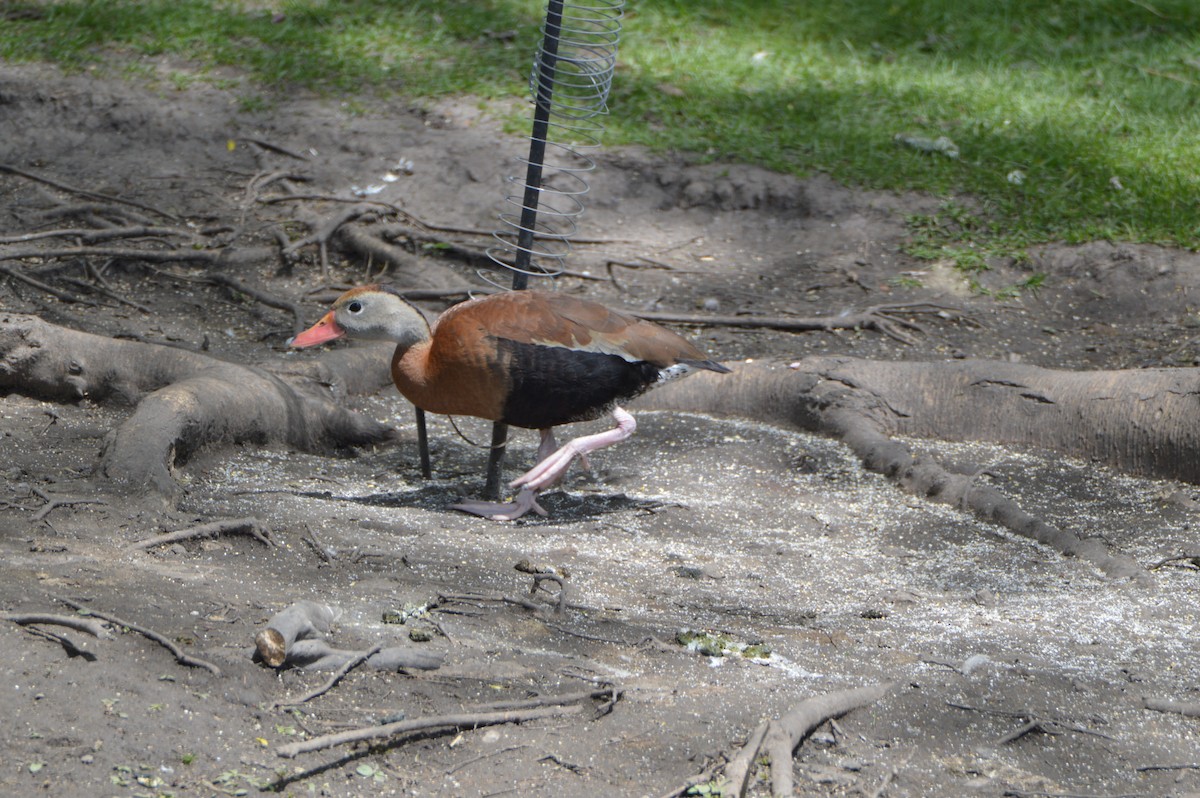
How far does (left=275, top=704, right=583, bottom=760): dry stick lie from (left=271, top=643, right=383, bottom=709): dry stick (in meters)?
0.15

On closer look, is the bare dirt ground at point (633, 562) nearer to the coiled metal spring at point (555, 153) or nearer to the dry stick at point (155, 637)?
the dry stick at point (155, 637)

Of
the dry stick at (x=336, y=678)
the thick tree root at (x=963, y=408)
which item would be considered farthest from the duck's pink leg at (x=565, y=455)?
the dry stick at (x=336, y=678)

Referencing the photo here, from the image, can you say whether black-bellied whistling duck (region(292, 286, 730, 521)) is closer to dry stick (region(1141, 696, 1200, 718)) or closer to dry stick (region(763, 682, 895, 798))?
dry stick (region(763, 682, 895, 798))

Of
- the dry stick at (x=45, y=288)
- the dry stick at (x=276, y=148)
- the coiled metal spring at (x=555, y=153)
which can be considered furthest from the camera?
the dry stick at (x=276, y=148)

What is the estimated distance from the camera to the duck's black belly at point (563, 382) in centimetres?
457

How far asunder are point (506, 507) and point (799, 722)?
2.07 meters

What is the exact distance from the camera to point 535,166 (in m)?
5.05

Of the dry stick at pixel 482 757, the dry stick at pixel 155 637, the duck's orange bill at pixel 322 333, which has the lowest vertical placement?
the duck's orange bill at pixel 322 333

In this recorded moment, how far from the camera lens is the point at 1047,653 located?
11.4ft

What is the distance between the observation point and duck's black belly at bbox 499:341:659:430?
15.0ft

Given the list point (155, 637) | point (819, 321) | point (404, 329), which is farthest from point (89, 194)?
point (155, 637)

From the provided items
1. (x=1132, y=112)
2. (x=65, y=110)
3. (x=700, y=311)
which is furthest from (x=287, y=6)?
(x=1132, y=112)

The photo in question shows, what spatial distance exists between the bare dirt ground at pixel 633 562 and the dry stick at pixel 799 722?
0.05 meters

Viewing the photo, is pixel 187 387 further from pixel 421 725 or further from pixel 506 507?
pixel 421 725
